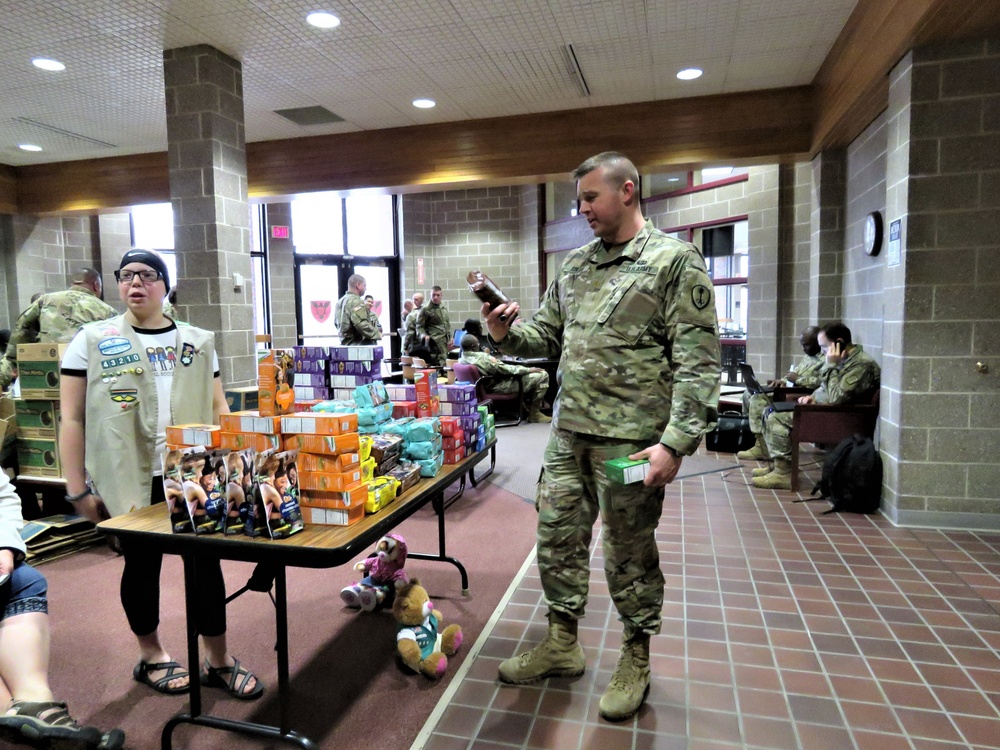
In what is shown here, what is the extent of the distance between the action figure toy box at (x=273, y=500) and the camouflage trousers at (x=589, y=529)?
0.88m

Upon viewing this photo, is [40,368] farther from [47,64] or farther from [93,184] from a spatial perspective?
[93,184]

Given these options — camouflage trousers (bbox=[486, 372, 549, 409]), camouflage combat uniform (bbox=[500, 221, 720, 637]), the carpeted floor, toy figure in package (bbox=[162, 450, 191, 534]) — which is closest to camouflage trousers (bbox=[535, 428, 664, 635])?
camouflage combat uniform (bbox=[500, 221, 720, 637])

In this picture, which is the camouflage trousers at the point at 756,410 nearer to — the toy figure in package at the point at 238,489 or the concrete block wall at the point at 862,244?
the concrete block wall at the point at 862,244

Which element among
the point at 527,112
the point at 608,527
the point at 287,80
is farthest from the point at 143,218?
the point at 608,527

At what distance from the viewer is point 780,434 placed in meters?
4.85

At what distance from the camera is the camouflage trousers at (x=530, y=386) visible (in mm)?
7332

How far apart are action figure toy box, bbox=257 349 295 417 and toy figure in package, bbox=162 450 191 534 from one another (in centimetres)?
27

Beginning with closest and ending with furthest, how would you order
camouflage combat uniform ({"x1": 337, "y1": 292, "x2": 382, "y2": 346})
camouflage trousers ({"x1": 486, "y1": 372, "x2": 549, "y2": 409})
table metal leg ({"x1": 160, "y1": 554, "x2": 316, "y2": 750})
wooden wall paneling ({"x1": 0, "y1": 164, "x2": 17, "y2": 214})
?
table metal leg ({"x1": 160, "y1": 554, "x2": 316, "y2": 750}) < camouflage trousers ({"x1": 486, "y1": 372, "x2": 549, "y2": 409}) < camouflage combat uniform ({"x1": 337, "y1": 292, "x2": 382, "y2": 346}) < wooden wall paneling ({"x1": 0, "y1": 164, "x2": 17, "y2": 214})

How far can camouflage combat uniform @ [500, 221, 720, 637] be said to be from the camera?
196 cm

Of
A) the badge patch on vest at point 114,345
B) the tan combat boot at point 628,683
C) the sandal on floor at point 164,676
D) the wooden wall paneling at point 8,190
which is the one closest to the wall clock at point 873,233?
the tan combat boot at point 628,683

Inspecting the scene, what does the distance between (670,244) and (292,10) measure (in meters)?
3.53

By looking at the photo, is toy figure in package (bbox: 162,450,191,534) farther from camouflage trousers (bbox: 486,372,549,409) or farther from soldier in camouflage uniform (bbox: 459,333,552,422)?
camouflage trousers (bbox: 486,372,549,409)

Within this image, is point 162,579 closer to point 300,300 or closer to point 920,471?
point 920,471

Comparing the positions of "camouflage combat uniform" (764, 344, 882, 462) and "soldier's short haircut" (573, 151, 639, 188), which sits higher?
"soldier's short haircut" (573, 151, 639, 188)
